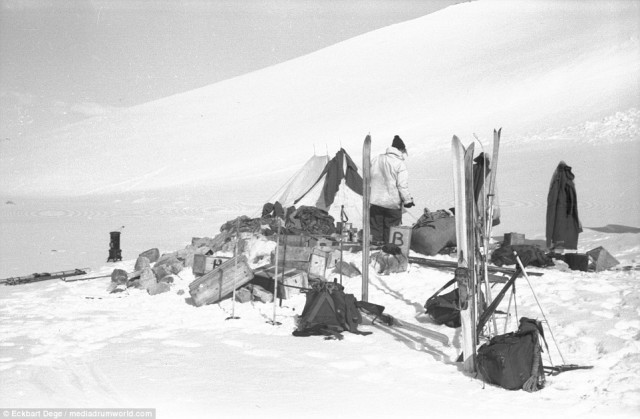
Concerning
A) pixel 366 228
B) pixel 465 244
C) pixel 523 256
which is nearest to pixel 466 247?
pixel 465 244

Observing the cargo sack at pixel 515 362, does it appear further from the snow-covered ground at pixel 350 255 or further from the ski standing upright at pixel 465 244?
the ski standing upright at pixel 465 244

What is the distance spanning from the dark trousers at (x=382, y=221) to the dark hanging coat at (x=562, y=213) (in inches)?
82.0

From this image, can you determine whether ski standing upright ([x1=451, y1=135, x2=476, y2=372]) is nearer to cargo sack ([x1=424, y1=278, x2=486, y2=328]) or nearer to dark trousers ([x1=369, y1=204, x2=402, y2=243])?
cargo sack ([x1=424, y1=278, x2=486, y2=328])

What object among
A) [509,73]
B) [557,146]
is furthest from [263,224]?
[509,73]

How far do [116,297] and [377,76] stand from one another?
35134mm

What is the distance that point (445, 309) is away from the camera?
23.3 ft

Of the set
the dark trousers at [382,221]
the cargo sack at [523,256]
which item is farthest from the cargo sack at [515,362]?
the dark trousers at [382,221]

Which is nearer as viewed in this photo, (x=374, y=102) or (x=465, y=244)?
(x=465, y=244)

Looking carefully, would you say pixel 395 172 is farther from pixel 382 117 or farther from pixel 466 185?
pixel 382 117

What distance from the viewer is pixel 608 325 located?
20.7 ft

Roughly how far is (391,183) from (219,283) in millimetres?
2976

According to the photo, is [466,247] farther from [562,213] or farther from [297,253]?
[562,213]

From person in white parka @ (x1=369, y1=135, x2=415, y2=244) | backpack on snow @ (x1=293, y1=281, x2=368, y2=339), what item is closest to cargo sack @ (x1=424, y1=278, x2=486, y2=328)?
backpack on snow @ (x1=293, y1=281, x2=368, y2=339)

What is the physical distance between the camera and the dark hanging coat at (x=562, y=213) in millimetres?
10102
